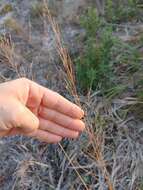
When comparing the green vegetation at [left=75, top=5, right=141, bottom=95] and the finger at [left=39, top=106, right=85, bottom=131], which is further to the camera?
the green vegetation at [left=75, top=5, right=141, bottom=95]

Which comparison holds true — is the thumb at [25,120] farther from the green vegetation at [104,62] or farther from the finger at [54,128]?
the green vegetation at [104,62]

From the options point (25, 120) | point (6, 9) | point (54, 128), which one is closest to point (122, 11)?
point (6, 9)

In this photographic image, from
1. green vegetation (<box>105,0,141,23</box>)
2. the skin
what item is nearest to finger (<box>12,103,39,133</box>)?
the skin

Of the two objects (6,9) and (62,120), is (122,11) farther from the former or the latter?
(62,120)

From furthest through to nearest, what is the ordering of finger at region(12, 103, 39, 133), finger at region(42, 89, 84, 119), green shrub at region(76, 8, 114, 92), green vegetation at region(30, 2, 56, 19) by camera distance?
1. green vegetation at region(30, 2, 56, 19)
2. green shrub at region(76, 8, 114, 92)
3. finger at region(42, 89, 84, 119)
4. finger at region(12, 103, 39, 133)

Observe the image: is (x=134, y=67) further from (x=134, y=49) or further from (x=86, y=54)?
(x=86, y=54)

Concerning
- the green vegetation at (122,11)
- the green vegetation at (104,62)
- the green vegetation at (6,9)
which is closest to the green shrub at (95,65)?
the green vegetation at (104,62)

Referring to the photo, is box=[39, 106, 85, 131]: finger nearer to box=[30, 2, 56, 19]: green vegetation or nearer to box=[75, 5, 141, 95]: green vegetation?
box=[75, 5, 141, 95]: green vegetation
